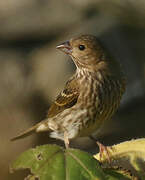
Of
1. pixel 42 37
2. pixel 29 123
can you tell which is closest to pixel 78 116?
pixel 29 123

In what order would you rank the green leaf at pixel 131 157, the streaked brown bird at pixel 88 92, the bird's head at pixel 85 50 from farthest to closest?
the bird's head at pixel 85 50, the streaked brown bird at pixel 88 92, the green leaf at pixel 131 157

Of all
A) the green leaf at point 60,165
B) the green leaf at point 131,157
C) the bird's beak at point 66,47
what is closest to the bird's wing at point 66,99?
the bird's beak at point 66,47

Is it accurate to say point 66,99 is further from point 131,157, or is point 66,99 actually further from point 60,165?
point 60,165

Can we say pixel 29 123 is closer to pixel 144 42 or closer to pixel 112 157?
pixel 144 42

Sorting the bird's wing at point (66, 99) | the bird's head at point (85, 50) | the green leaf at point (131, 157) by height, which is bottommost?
the green leaf at point (131, 157)

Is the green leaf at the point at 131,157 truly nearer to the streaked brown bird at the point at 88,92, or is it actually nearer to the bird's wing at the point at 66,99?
the streaked brown bird at the point at 88,92

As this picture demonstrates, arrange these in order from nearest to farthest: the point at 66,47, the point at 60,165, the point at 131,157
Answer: the point at 60,165
the point at 131,157
the point at 66,47

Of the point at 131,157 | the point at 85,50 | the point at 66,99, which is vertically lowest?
the point at 131,157

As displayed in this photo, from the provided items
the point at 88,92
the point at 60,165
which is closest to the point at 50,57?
the point at 88,92
